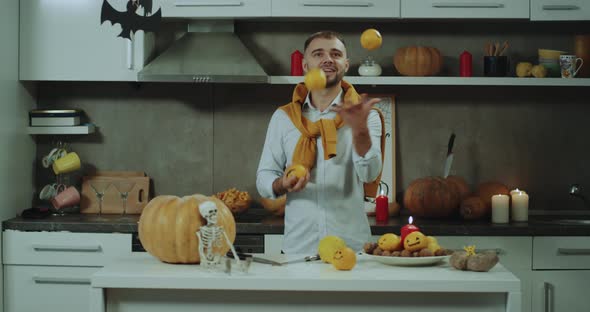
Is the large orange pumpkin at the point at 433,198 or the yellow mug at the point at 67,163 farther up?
the yellow mug at the point at 67,163

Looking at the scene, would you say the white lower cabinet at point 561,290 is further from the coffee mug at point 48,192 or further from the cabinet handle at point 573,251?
the coffee mug at point 48,192

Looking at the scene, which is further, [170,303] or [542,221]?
[542,221]

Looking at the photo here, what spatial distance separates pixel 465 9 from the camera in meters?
4.15

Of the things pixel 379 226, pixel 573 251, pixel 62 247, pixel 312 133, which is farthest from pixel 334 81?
pixel 62 247

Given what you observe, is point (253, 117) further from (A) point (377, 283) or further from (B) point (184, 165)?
(A) point (377, 283)

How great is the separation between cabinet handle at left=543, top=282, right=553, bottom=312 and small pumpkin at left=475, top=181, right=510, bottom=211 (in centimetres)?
52

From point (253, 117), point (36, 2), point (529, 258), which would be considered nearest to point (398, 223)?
point (529, 258)

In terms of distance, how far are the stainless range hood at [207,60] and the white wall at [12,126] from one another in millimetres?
644

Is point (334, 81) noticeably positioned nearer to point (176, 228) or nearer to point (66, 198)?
point (176, 228)

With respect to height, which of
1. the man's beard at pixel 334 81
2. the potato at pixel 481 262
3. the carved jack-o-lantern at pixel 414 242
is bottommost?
the potato at pixel 481 262

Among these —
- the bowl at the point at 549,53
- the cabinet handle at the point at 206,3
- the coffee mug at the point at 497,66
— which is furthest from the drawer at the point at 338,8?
the bowl at the point at 549,53

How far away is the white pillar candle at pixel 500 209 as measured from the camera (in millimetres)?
4078

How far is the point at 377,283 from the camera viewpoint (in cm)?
218

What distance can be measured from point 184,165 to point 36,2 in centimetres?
113
